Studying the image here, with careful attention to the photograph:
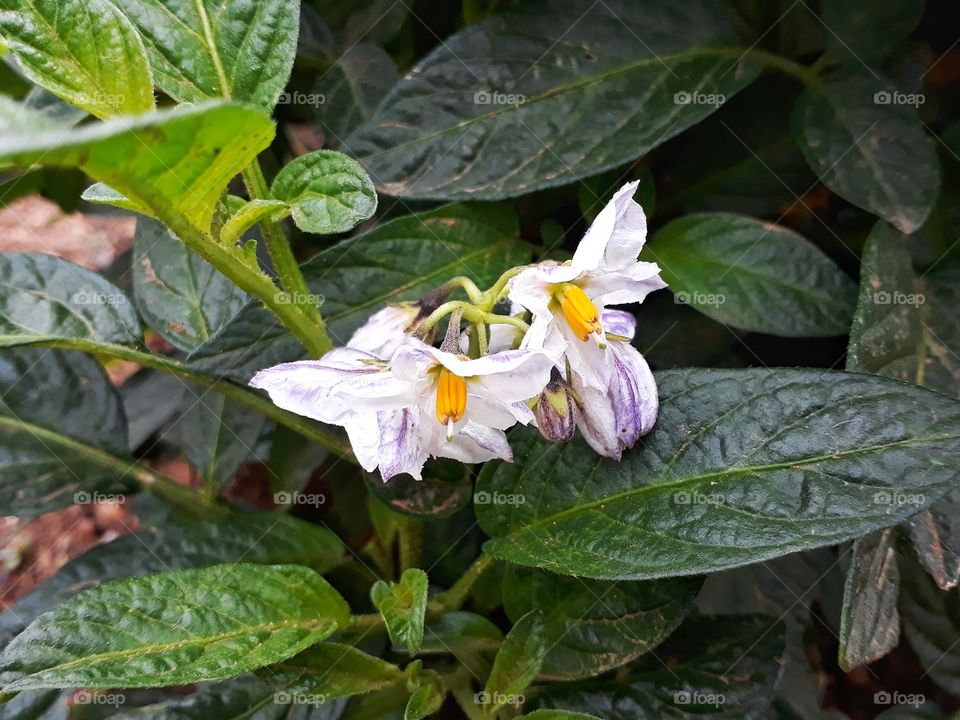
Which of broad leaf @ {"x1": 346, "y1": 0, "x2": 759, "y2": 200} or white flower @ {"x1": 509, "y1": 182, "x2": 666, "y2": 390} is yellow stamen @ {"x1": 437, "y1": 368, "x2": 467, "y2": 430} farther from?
broad leaf @ {"x1": 346, "y1": 0, "x2": 759, "y2": 200}

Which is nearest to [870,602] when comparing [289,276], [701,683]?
[701,683]

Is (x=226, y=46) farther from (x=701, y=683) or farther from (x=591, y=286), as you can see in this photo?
(x=701, y=683)

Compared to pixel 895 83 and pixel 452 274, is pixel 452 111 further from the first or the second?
pixel 895 83

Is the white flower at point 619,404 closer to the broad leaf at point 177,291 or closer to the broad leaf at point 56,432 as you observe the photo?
the broad leaf at point 177,291

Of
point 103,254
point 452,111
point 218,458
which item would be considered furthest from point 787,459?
point 103,254

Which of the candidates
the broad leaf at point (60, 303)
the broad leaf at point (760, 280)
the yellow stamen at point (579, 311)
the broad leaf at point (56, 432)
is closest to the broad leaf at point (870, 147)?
the broad leaf at point (760, 280)

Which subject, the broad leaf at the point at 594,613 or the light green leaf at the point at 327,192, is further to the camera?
the broad leaf at the point at 594,613
